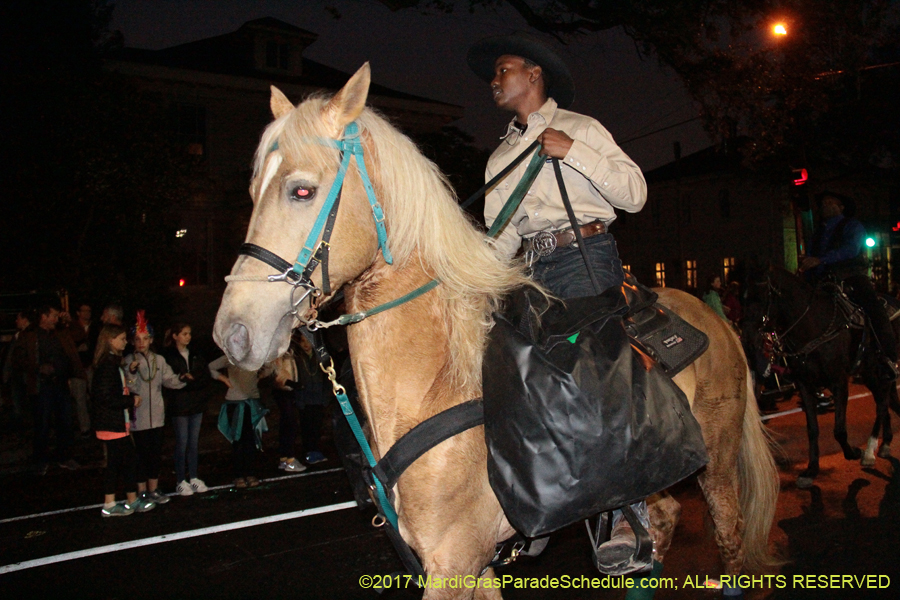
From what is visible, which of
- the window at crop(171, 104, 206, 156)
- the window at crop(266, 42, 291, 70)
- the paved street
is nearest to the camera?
the paved street

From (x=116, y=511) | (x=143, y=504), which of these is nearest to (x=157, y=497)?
(x=143, y=504)

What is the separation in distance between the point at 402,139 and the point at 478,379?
105 centimetres

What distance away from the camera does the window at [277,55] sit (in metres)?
24.2

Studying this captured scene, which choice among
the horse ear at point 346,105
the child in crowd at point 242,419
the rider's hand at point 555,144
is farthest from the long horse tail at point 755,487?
the child in crowd at point 242,419

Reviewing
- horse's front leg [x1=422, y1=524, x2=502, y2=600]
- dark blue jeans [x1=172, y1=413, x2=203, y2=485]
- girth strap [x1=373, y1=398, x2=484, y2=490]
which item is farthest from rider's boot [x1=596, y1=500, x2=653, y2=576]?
dark blue jeans [x1=172, y1=413, x2=203, y2=485]

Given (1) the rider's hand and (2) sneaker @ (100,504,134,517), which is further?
(2) sneaker @ (100,504,134,517)

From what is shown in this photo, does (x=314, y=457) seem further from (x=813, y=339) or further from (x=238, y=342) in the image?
(x=238, y=342)

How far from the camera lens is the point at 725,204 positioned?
116 ft

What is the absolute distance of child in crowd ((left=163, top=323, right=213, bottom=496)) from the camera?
737cm

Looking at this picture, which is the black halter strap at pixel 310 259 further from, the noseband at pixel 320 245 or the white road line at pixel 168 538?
the white road line at pixel 168 538

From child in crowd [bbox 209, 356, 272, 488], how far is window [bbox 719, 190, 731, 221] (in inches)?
1312

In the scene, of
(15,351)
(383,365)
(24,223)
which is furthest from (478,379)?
(24,223)

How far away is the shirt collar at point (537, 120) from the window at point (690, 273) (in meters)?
34.5

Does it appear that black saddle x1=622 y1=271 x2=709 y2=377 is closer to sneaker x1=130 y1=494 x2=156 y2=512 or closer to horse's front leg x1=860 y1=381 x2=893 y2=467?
horse's front leg x1=860 y1=381 x2=893 y2=467
